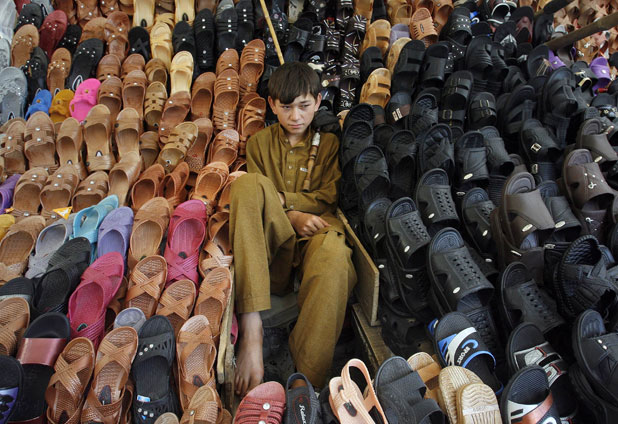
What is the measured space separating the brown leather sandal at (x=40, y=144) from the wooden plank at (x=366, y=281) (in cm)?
188

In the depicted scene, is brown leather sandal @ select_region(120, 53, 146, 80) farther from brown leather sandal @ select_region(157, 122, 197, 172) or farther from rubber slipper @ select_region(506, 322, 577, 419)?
rubber slipper @ select_region(506, 322, 577, 419)

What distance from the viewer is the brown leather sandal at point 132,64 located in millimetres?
2932

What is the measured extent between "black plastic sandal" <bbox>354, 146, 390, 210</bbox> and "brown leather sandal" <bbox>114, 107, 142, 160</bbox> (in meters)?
1.38

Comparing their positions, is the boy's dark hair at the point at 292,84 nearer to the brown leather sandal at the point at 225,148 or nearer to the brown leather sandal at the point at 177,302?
the brown leather sandal at the point at 225,148

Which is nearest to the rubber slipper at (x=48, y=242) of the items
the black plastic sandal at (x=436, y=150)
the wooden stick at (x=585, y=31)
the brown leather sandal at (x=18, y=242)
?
the brown leather sandal at (x=18, y=242)

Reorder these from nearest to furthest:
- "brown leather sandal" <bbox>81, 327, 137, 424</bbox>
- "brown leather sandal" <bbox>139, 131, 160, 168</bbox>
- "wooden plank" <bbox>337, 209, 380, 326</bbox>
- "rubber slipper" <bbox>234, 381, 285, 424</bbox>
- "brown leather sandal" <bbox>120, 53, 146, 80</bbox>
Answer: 1. "rubber slipper" <bbox>234, 381, 285, 424</bbox>
2. "brown leather sandal" <bbox>81, 327, 137, 424</bbox>
3. "wooden plank" <bbox>337, 209, 380, 326</bbox>
4. "brown leather sandal" <bbox>139, 131, 160, 168</bbox>
5. "brown leather sandal" <bbox>120, 53, 146, 80</bbox>

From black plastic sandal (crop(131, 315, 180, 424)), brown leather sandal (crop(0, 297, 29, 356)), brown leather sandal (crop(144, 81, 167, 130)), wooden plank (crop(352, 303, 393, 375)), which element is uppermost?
brown leather sandal (crop(144, 81, 167, 130))

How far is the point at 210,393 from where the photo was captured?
126cm

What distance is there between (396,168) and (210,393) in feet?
4.46

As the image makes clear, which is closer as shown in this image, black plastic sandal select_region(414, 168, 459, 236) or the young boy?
the young boy

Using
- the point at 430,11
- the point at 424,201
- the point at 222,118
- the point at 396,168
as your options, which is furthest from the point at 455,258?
the point at 430,11

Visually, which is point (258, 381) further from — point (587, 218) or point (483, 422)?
point (587, 218)

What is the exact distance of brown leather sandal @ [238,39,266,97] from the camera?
2826 millimetres

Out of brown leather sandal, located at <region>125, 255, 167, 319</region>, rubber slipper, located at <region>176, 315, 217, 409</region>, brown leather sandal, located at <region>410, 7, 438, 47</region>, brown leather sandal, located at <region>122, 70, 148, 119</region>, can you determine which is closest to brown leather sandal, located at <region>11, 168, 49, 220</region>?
brown leather sandal, located at <region>122, 70, 148, 119</region>
